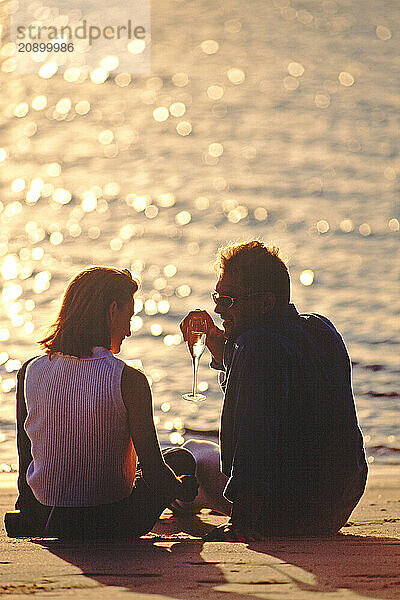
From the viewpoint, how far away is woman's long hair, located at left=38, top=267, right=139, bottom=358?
4.09m

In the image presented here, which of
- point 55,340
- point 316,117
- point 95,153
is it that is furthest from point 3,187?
point 55,340

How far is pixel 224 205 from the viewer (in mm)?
22453

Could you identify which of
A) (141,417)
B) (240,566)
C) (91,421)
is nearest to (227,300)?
(141,417)

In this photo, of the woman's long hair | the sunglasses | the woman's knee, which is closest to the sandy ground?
the woman's knee

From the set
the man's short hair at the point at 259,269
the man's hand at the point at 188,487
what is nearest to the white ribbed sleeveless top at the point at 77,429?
the man's hand at the point at 188,487

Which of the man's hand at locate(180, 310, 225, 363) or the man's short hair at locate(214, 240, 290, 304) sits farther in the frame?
the man's hand at locate(180, 310, 225, 363)

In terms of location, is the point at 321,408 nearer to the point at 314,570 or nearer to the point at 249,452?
the point at 249,452

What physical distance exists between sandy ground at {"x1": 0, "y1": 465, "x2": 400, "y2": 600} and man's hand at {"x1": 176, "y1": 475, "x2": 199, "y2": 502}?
0.96 ft

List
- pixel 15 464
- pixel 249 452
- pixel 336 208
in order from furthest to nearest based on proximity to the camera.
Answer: pixel 336 208 < pixel 15 464 < pixel 249 452

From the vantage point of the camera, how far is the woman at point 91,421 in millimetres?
4082

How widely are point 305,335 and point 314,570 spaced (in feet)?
3.50

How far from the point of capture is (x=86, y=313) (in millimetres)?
4090

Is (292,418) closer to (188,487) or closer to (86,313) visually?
(188,487)

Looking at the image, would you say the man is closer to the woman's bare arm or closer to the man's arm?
the man's arm
